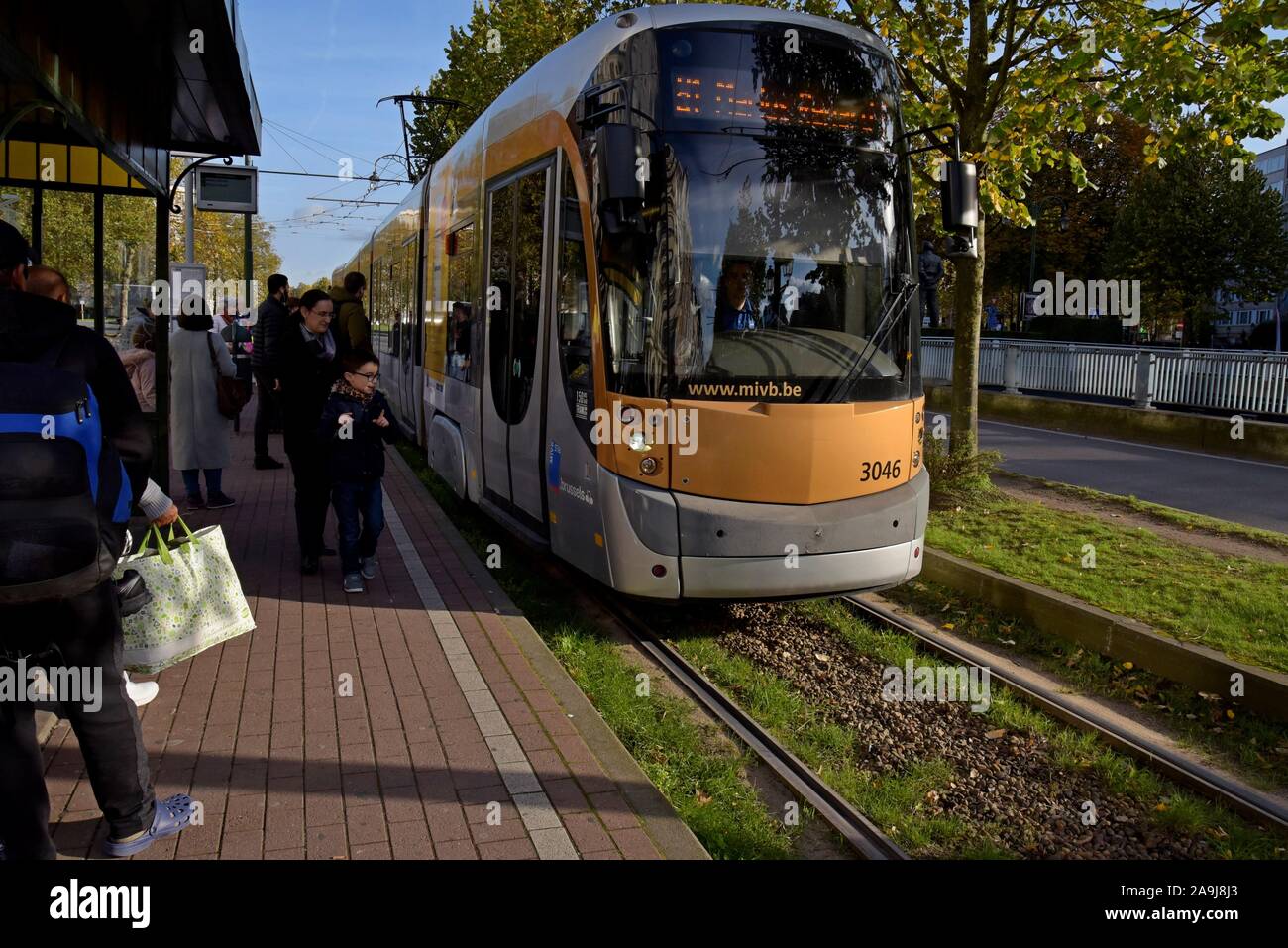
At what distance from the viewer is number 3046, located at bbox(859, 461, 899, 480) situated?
21.9ft

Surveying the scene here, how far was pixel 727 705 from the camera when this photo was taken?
5.95 m

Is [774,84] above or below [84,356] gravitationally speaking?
above

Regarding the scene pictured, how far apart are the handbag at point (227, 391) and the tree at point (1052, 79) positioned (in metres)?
6.70

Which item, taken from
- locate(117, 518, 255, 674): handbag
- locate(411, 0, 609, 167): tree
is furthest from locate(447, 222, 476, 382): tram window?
locate(411, 0, 609, 167): tree

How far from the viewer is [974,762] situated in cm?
537

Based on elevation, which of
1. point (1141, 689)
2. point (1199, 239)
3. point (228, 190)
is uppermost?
point (1199, 239)

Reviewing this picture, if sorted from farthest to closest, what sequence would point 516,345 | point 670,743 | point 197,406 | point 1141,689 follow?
point 197,406, point 516,345, point 1141,689, point 670,743

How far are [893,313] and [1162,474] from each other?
828cm

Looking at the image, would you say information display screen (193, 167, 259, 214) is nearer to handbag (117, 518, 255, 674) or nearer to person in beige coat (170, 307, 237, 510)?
person in beige coat (170, 307, 237, 510)

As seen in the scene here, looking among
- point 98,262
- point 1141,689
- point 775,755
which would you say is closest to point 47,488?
point 775,755

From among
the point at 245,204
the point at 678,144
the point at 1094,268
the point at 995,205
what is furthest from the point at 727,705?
the point at 1094,268

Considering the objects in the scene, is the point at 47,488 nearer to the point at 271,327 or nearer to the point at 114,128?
the point at 114,128

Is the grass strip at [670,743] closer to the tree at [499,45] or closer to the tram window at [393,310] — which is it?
the tram window at [393,310]

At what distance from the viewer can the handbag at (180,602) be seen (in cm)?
472
